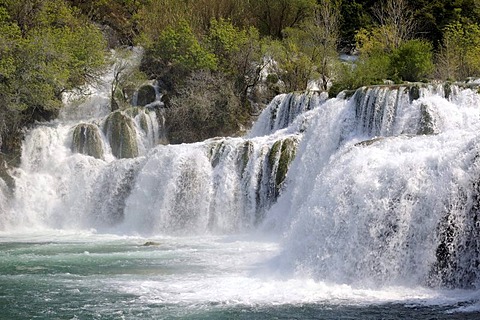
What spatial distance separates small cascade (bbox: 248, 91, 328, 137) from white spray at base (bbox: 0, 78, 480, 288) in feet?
0.17

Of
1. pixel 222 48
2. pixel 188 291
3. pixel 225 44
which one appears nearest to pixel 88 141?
pixel 222 48

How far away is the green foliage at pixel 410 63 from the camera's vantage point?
2922cm

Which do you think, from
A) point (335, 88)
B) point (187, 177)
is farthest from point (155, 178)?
point (335, 88)

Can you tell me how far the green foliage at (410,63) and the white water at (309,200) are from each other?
551cm

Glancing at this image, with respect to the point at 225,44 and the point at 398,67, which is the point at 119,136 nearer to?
the point at 225,44

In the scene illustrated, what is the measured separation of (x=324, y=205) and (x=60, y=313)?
628cm

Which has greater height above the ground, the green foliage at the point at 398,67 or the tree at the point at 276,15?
the tree at the point at 276,15

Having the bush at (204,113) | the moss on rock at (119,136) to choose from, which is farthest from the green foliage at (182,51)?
the moss on rock at (119,136)

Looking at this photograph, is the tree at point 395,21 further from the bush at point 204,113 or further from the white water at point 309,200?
the white water at point 309,200

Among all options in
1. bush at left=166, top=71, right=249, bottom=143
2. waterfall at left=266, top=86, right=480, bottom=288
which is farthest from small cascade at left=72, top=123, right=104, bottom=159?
waterfall at left=266, top=86, right=480, bottom=288

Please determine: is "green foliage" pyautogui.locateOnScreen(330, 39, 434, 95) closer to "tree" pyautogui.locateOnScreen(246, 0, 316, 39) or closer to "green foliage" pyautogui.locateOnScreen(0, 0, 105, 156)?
"tree" pyautogui.locateOnScreen(246, 0, 316, 39)

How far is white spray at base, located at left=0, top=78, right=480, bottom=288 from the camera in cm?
1391

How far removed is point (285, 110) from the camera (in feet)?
89.9

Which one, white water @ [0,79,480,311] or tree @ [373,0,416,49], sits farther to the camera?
tree @ [373,0,416,49]
